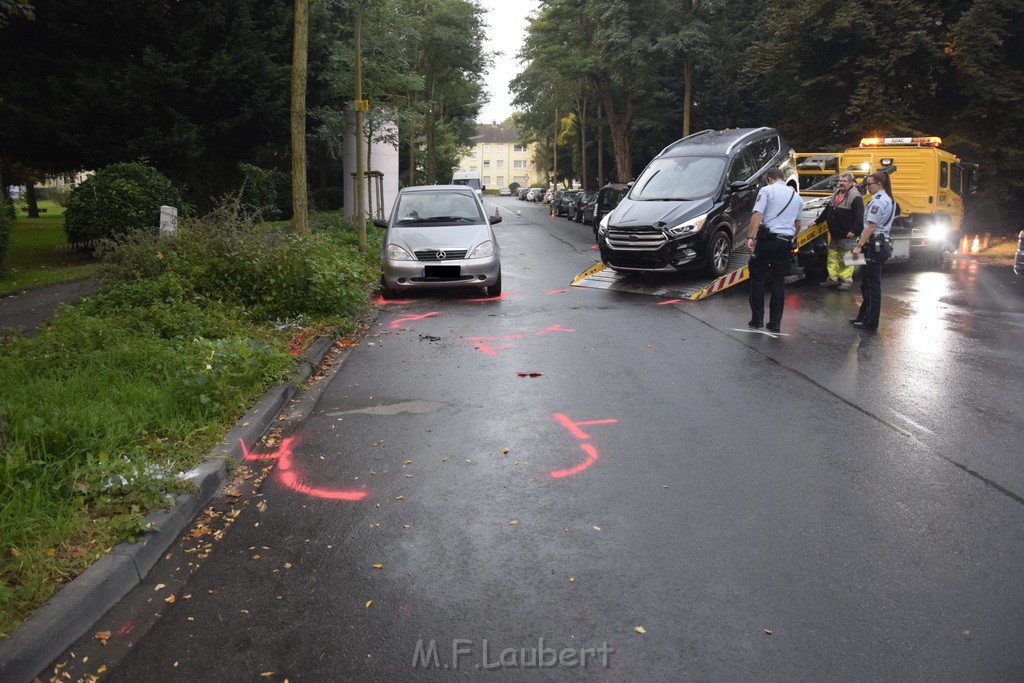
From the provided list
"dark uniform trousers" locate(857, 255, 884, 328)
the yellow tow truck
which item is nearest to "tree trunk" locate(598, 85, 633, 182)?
the yellow tow truck

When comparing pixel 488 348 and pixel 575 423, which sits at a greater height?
pixel 488 348

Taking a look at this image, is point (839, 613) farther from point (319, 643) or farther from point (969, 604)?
point (319, 643)

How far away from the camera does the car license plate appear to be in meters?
12.4

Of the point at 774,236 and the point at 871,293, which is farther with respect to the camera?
the point at 871,293

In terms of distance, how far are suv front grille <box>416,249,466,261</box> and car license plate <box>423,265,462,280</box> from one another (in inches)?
5.2

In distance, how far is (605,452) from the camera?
5629 millimetres

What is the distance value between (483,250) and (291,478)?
304 inches

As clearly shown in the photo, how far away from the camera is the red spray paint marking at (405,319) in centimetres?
1074

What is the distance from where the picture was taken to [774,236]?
9719 mm

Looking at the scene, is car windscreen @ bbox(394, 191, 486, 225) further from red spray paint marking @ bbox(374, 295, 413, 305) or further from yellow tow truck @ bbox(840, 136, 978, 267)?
yellow tow truck @ bbox(840, 136, 978, 267)

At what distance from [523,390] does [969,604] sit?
4.23m

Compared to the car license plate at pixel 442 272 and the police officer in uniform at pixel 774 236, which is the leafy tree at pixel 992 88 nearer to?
the police officer in uniform at pixel 774 236

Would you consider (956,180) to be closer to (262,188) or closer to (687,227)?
(687,227)

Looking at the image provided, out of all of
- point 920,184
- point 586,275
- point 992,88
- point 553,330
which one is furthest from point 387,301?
point 992,88
